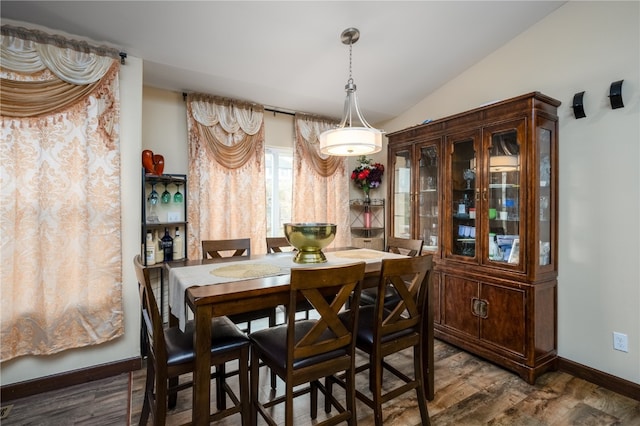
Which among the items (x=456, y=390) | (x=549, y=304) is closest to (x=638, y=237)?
(x=549, y=304)

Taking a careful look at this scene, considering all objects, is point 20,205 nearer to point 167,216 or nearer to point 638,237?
point 167,216

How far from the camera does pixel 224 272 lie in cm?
187

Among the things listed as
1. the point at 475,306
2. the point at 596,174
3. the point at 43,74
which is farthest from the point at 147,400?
the point at 596,174

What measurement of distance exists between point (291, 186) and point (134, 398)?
2.56 m

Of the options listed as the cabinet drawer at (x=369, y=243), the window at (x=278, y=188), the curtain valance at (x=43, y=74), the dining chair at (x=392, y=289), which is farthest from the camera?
the cabinet drawer at (x=369, y=243)

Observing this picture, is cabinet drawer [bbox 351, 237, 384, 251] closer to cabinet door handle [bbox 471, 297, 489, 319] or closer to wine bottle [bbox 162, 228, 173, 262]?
cabinet door handle [bbox 471, 297, 489, 319]

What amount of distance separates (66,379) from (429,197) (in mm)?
3377

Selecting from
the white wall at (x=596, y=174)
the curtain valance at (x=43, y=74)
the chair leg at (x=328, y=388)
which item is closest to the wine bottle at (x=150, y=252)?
the curtain valance at (x=43, y=74)

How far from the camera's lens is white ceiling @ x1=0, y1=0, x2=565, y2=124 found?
2141 mm

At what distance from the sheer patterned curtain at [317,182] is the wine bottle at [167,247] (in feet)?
4.64

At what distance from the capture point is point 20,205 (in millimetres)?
2066

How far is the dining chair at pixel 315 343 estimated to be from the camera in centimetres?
140

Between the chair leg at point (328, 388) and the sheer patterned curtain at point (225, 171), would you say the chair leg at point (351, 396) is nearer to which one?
the chair leg at point (328, 388)

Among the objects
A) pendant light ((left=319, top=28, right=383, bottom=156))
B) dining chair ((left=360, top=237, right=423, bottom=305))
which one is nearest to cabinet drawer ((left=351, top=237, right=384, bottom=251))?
dining chair ((left=360, top=237, right=423, bottom=305))
